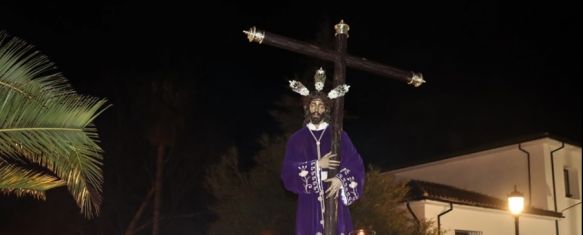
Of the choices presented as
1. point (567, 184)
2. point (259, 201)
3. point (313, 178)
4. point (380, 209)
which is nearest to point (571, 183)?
point (567, 184)

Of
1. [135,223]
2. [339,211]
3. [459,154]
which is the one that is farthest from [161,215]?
[339,211]

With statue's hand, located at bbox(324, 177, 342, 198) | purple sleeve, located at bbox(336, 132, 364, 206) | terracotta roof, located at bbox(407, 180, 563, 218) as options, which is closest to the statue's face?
purple sleeve, located at bbox(336, 132, 364, 206)

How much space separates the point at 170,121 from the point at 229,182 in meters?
10.9

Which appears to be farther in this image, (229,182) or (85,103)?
(229,182)

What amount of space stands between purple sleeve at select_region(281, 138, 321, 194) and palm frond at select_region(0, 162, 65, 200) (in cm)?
183

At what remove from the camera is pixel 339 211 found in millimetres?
5328

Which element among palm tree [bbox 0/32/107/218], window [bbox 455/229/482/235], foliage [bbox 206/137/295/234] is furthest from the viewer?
window [bbox 455/229/482/235]

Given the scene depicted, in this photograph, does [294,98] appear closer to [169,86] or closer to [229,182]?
[229,182]

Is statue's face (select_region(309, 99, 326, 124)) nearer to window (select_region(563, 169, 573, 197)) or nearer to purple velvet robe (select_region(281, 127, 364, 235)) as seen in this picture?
purple velvet robe (select_region(281, 127, 364, 235))

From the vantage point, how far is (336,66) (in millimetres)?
5387

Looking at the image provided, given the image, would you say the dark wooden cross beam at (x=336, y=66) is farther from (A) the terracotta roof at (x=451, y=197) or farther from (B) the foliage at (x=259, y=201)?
(A) the terracotta roof at (x=451, y=197)

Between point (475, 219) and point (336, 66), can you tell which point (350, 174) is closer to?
point (336, 66)

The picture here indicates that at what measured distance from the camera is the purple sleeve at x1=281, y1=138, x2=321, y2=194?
204 inches

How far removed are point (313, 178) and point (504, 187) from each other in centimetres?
1825
